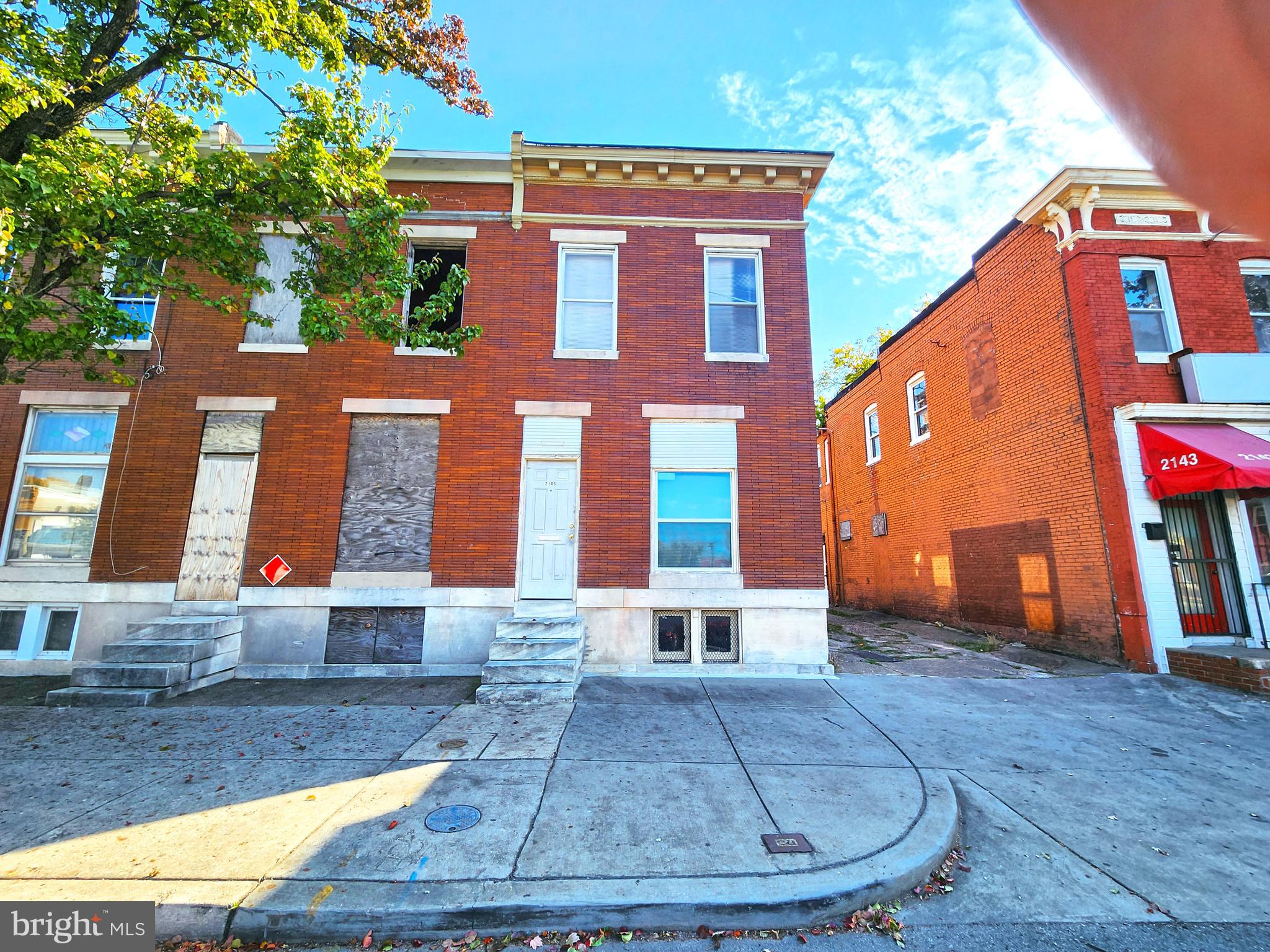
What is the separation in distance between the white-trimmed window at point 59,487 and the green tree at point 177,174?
1.19 meters

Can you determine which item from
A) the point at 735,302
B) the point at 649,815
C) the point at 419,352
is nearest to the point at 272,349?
the point at 419,352

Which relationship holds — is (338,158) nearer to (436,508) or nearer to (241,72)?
(241,72)

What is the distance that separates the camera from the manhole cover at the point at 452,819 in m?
3.90

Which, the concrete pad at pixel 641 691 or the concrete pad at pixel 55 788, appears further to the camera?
the concrete pad at pixel 641 691

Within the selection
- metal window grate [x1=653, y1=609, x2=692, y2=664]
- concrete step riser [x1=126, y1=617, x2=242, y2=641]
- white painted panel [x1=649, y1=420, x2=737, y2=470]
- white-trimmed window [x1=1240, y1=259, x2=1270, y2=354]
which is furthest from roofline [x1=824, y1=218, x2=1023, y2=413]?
concrete step riser [x1=126, y1=617, x2=242, y2=641]

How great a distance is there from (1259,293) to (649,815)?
13.7 meters

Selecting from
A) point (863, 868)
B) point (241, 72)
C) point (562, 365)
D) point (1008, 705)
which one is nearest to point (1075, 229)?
point (1008, 705)

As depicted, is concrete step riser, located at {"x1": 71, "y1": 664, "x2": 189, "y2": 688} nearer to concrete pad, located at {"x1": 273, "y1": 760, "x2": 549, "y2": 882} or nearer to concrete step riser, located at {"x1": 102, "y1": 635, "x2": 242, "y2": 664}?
concrete step riser, located at {"x1": 102, "y1": 635, "x2": 242, "y2": 664}

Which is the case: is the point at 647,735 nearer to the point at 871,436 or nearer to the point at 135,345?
the point at 135,345

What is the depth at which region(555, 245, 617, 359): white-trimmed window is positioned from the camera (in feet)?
31.0

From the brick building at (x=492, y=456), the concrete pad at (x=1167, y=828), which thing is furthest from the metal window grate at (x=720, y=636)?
the concrete pad at (x=1167, y=828)

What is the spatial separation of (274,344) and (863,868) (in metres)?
10.7

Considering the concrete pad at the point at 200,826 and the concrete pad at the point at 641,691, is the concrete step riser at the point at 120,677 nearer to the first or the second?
the concrete pad at the point at 200,826

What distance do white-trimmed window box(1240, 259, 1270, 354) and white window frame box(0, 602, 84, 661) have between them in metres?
20.3
